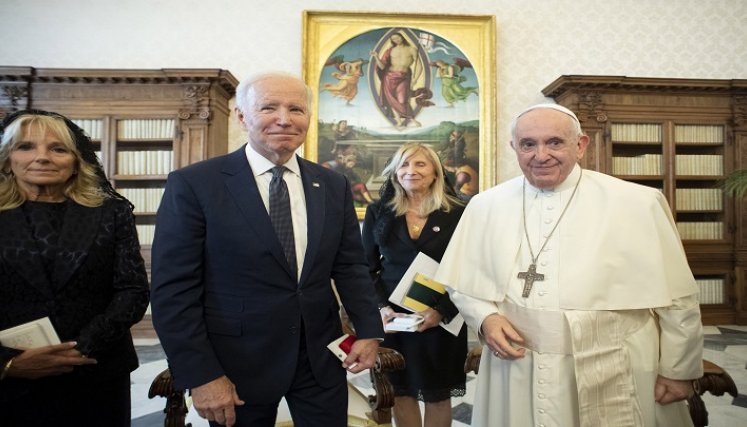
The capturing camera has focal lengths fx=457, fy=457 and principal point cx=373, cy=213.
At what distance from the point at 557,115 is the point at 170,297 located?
151cm

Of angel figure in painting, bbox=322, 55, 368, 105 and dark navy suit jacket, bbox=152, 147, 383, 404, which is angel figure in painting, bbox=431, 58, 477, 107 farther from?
dark navy suit jacket, bbox=152, 147, 383, 404

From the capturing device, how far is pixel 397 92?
614 cm

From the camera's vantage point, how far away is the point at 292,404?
166cm

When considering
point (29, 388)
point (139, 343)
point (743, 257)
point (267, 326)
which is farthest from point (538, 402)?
point (743, 257)

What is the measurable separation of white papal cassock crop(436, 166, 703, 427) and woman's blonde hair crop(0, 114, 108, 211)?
1603 millimetres

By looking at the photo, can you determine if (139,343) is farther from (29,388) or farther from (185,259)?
(185,259)

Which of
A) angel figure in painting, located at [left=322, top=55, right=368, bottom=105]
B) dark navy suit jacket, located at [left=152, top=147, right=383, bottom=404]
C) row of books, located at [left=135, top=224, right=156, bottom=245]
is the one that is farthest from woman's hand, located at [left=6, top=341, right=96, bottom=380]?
angel figure in painting, located at [left=322, top=55, right=368, bottom=105]

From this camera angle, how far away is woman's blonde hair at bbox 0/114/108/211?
1.70m

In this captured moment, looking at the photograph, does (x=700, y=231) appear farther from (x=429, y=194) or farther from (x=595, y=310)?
(x=595, y=310)

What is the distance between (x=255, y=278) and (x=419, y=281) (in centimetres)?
109

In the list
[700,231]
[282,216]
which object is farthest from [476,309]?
[700,231]

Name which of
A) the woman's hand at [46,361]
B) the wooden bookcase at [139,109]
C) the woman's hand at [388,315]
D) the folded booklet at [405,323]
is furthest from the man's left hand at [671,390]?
the wooden bookcase at [139,109]

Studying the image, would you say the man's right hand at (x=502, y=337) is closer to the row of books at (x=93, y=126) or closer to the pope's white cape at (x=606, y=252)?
the pope's white cape at (x=606, y=252)

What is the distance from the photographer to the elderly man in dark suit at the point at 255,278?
1462 mm
